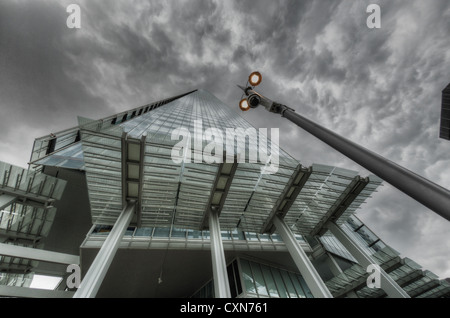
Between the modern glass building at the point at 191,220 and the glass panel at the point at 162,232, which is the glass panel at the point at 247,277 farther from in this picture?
the glass panel at the point at 162,232

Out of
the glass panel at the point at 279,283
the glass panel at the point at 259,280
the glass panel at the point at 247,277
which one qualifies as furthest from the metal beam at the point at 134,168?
the glass panel at the point at 279,283

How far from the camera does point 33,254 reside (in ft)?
50.0

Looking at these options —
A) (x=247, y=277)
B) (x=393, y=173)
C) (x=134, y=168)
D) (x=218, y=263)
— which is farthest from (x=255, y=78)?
(x=247, y=277)

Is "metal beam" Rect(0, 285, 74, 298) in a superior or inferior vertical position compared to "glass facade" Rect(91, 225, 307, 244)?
inferior

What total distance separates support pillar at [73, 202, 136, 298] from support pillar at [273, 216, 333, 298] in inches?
432

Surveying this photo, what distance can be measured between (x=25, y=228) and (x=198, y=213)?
1782 centimetres

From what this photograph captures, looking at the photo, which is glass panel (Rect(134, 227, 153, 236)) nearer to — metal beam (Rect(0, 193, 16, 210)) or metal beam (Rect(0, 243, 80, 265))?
metal beam (Rect(0, 243, 80, 265))

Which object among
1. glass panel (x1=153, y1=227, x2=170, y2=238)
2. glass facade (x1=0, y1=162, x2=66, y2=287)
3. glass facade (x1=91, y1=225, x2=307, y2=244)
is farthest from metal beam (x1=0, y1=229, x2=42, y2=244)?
glass panel (x1=153, y1=227, x2=170, y2=238)

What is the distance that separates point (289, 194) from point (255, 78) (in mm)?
11483

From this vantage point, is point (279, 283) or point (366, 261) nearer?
point (366, 261)

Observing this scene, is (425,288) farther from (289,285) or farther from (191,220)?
(191,220)

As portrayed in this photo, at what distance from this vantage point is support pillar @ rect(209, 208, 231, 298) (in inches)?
408
